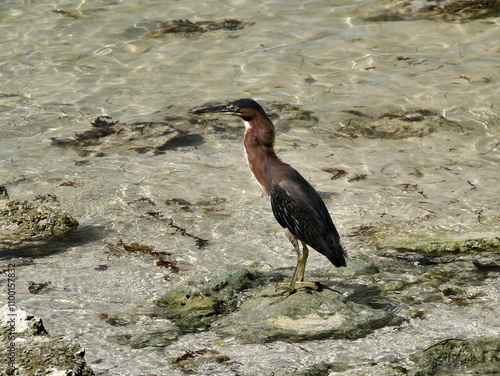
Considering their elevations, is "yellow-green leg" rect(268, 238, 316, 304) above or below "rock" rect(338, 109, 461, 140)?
above

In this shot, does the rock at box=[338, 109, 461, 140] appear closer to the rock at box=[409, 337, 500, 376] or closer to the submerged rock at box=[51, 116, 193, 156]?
the submerged rock at box=[51, 116, 193, 156]

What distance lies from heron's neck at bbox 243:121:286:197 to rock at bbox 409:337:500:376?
5.57 feet

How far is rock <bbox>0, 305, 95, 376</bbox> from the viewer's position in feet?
11.3

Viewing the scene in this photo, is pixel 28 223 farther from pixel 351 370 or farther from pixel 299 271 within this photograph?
pixel 351 370

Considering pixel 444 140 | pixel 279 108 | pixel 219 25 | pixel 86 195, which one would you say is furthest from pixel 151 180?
pixel 219 25

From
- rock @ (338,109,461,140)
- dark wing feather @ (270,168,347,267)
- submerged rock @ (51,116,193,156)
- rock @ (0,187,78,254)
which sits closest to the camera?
dark wing feather @ (270,168,347,267)

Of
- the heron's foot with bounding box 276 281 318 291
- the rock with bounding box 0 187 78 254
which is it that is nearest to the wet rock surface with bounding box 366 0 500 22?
the rock with bounding box 0 187 78 254

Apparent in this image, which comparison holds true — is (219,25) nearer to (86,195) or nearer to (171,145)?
(171,145)

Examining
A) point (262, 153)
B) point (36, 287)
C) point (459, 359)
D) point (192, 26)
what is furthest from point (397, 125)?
point (459, 359)

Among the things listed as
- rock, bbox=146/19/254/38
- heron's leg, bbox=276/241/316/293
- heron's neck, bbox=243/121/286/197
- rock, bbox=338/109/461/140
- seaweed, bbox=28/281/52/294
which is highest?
heron's neck, bbox=243/121/286/197

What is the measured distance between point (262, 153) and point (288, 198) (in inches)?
16.7

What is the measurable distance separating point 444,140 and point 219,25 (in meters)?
5.52

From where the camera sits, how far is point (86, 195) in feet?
23.4

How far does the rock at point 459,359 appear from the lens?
145 inches
